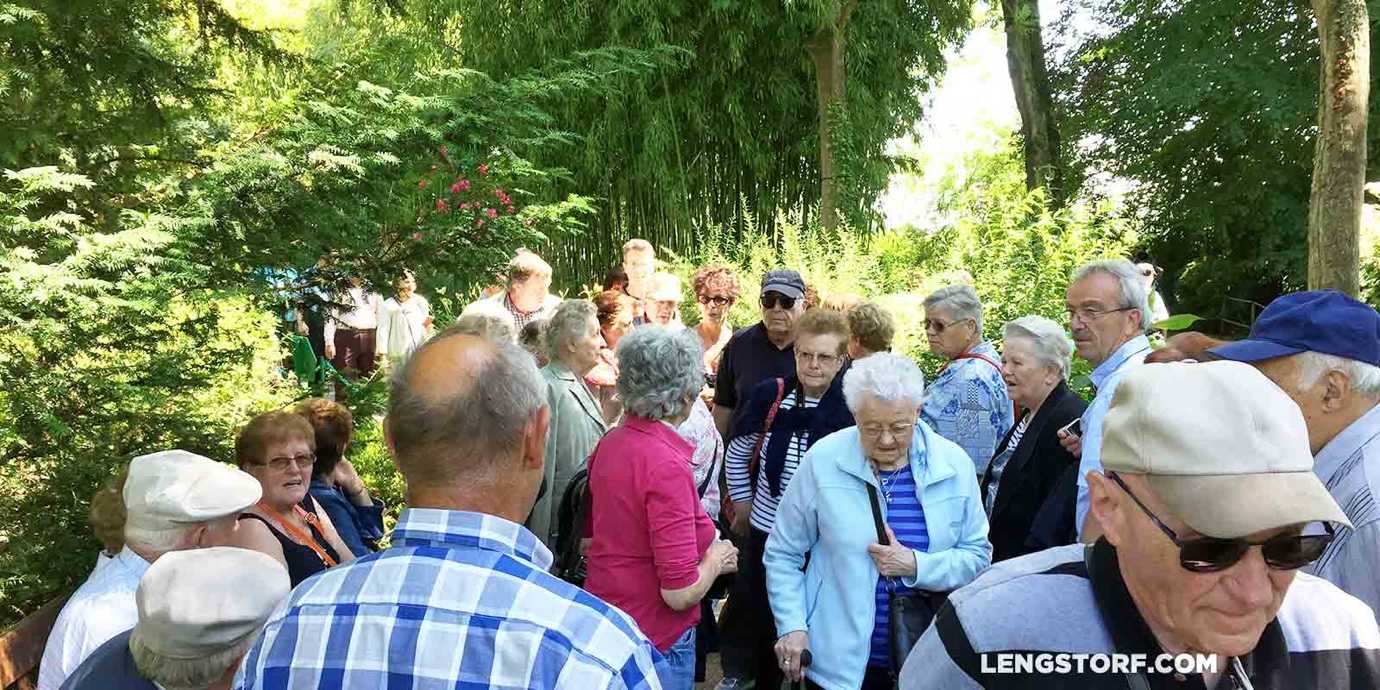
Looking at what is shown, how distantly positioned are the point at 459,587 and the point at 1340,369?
1933 mm

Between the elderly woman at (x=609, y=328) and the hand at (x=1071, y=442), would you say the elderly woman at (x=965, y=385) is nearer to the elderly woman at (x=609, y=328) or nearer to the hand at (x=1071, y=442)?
the hand at (x=1071, y=442)

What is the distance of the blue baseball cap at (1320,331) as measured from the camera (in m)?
2.26

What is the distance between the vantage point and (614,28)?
37.3 ft

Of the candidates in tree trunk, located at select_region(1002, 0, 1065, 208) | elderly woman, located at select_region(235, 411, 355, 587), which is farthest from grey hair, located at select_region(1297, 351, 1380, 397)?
tree trunk, located at select_region(1002, 0, 1065, 208)

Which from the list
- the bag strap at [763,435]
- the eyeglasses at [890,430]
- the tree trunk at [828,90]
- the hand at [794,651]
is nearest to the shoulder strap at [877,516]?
the eyeglasses at [890,430]

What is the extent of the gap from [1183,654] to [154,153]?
406cm

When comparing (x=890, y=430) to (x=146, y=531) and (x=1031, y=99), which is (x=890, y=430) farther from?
(x=1031, y=99)

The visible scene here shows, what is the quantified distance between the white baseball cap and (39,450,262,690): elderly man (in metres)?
2.07

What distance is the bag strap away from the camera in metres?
4.25

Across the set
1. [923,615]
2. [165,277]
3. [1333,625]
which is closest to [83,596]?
[165,277]

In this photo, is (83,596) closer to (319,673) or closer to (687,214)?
(319,673)

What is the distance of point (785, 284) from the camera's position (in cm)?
515

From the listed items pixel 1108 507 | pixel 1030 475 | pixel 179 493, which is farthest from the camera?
pixel 1030 475

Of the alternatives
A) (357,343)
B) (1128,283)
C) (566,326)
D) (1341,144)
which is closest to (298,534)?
(566,326)
